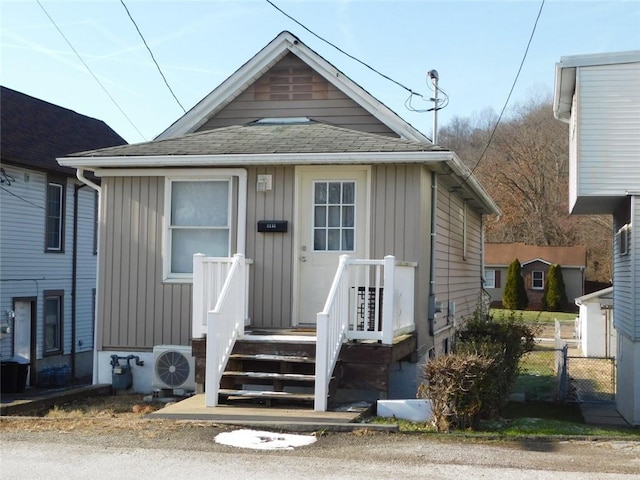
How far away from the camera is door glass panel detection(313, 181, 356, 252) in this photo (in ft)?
38.2

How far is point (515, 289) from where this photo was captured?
148ft

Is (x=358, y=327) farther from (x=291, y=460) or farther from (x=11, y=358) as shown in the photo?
(x=11, y=358)

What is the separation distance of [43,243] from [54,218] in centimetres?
83

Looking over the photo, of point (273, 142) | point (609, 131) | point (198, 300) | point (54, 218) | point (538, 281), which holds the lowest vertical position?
point (198, 300)

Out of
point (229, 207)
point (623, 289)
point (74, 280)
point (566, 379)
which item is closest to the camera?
point (229, 207)

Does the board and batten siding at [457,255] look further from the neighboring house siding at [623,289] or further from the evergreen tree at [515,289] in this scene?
the evergreen tree at [515,289]

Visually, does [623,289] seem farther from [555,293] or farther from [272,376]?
[555,293]

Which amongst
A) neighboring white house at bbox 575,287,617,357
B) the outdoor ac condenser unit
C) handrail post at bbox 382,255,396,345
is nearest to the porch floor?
handrail post at bbox 382,255,396,345

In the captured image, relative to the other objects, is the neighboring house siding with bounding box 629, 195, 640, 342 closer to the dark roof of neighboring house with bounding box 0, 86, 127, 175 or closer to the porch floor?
the porch floor

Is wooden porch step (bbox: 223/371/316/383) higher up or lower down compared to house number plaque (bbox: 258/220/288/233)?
lower down

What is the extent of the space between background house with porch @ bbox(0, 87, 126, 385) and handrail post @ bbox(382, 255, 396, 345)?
1179 cm

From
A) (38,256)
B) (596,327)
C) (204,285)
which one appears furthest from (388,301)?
(596,327)

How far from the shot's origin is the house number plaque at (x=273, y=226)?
1157cm

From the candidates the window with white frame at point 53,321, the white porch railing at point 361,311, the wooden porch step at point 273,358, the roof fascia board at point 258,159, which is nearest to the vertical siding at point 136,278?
the roof fascia board at point 258,159
